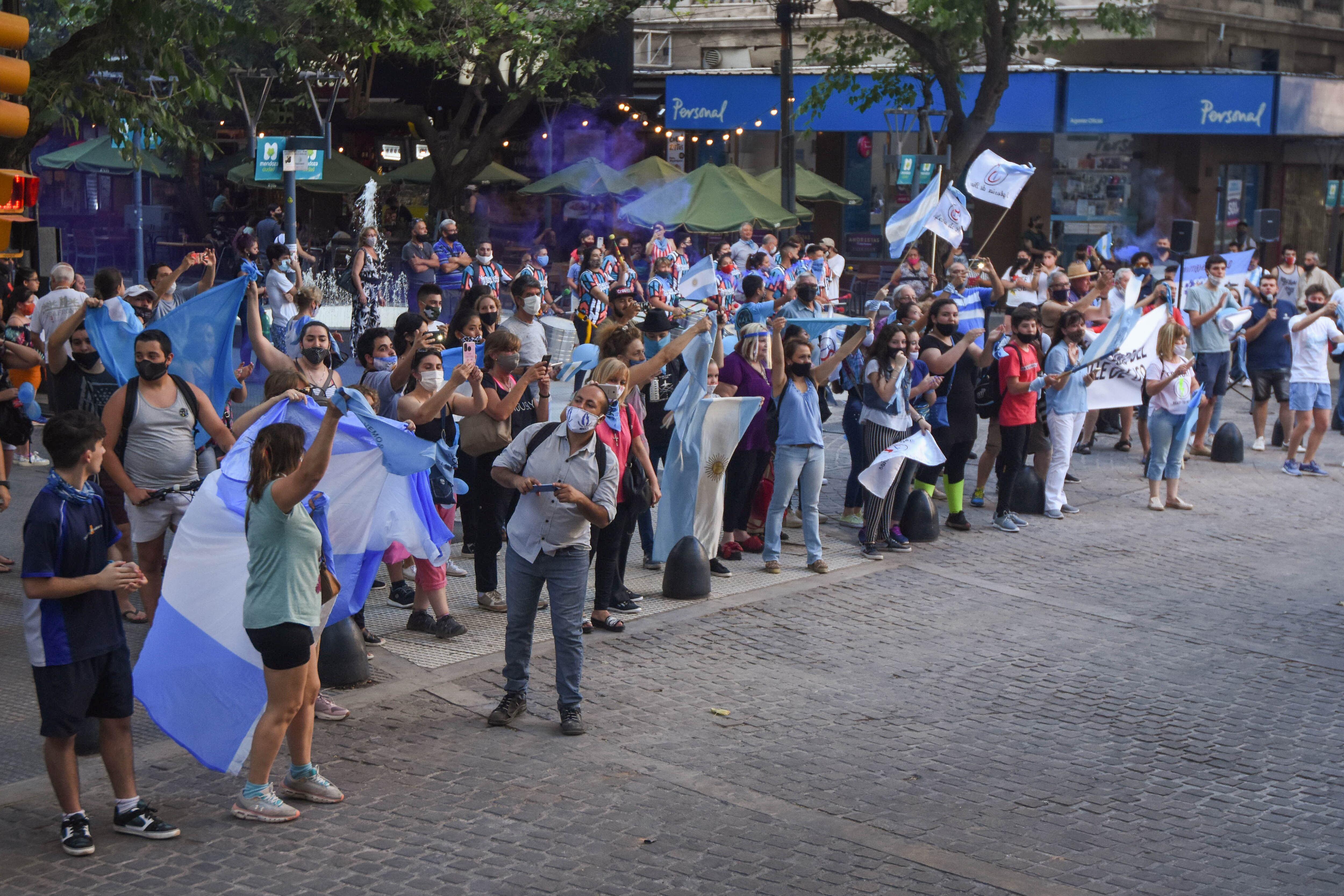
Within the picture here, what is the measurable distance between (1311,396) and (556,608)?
1064 centimetres

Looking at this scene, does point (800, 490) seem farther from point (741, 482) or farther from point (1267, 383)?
point (1267, 383)

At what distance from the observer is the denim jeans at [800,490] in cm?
1024

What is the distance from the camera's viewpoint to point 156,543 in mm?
7812

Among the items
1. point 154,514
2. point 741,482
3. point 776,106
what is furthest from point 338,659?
point 776,106

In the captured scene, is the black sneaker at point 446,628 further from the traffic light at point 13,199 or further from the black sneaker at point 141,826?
the traffic light at point 13,199

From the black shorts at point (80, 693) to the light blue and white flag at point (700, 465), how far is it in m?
4.86

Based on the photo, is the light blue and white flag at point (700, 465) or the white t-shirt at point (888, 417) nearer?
the light blue and white flag at point (700, 465)

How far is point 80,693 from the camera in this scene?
534 centimetres

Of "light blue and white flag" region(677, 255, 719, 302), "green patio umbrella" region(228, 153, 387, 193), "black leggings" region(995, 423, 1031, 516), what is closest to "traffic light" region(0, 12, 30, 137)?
"black leggings" region(995, 423, 1031, 516)

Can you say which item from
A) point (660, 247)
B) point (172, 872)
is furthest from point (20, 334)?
point (660, 247)

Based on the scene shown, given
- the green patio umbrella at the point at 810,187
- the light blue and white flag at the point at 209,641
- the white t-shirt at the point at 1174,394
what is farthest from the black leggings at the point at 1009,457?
the green patio umbrella at the point at 810,187

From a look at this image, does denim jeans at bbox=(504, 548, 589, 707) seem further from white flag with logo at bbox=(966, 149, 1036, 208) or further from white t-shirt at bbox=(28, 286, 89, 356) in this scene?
white flag with logo at bbox=(966, 149, 1036, 208)

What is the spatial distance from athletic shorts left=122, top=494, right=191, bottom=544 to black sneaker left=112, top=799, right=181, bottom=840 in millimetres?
2395

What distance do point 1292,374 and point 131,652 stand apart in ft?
39.3
